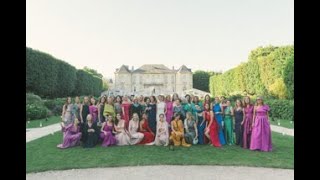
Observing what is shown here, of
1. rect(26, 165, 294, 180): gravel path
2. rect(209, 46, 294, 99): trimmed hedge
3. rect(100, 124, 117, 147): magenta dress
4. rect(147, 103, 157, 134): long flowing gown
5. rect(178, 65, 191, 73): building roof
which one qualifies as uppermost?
rect(178, 65, 191, 73): building roof

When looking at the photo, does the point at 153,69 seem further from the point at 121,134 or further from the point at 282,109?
the point at 121,134

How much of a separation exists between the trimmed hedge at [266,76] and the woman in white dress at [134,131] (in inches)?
583

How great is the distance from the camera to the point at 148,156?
9469 mm

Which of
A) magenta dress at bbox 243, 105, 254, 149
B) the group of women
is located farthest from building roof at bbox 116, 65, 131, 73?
magenta dress at bbox 243, 105, 254, 149

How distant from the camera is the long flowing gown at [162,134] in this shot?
11.2 metres

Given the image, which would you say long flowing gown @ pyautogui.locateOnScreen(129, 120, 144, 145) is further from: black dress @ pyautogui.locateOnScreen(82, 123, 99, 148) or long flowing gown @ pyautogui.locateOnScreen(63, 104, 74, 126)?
long flowing gown @ pyautogui.locateOnScreen(63, 104, 74, 126)

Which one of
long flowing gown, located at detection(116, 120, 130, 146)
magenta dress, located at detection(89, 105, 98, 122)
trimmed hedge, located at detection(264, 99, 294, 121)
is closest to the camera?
long flowing gown, located at detection(116, 120, 130, 146)

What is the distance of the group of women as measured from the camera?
436 inches

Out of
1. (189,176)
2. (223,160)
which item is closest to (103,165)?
(189,176)

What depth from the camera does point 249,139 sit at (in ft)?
35.8

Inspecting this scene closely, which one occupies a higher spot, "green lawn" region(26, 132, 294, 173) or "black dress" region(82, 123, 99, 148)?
"black dress" region(82, 123, 99, 148)

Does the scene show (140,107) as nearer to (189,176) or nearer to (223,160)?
(223,160)
